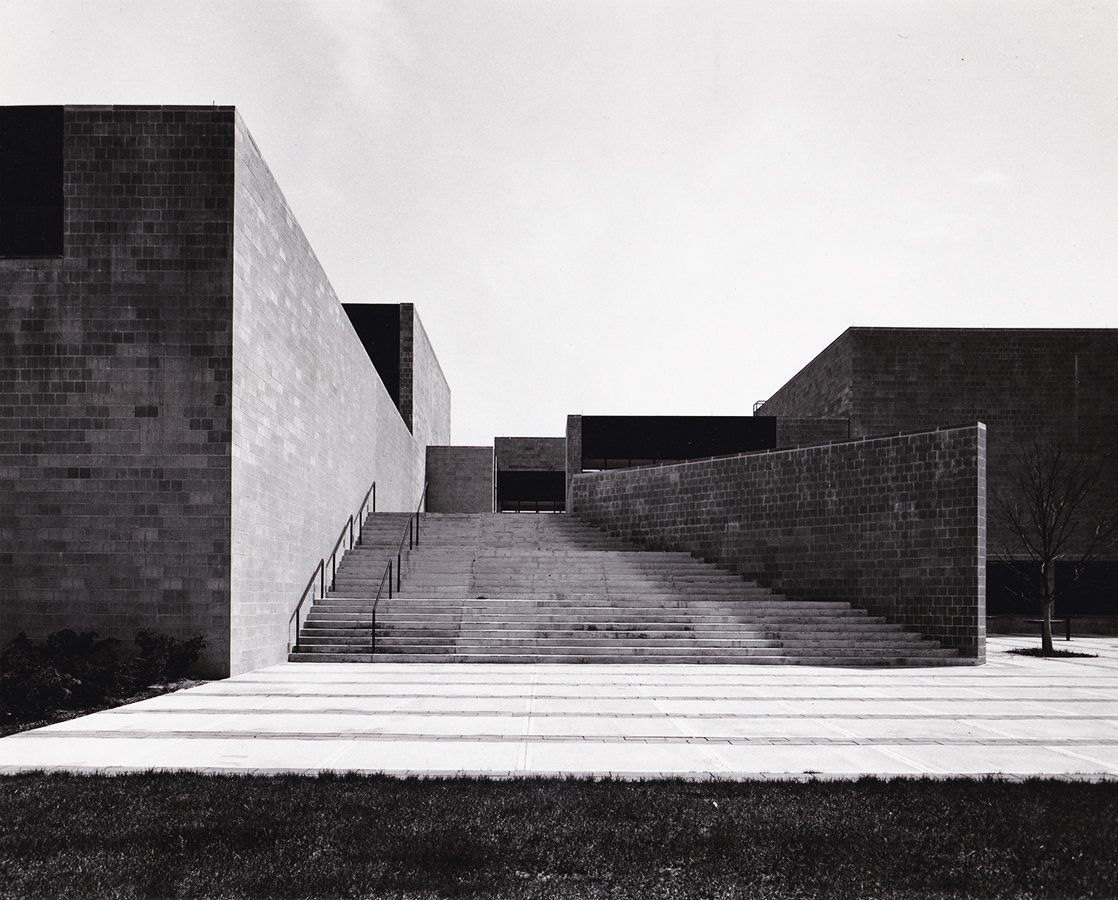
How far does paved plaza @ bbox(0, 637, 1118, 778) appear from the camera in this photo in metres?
5.71

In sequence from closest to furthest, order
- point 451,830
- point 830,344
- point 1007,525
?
point 451,830 < point 1007,525 < point 830,344

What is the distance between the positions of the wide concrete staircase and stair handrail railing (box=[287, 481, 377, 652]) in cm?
17

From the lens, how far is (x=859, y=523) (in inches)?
587

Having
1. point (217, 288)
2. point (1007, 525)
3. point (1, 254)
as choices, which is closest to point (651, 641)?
point (217, 288)

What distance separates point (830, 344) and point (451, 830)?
1010 inches

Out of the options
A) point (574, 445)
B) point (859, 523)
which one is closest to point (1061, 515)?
point (859, 523)

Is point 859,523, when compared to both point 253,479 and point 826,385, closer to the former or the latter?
point 253,479

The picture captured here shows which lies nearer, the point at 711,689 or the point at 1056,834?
the point at 1056,834

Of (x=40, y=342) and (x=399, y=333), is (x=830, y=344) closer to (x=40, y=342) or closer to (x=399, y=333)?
(x=399, y=333)

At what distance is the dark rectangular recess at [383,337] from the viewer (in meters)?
27.7

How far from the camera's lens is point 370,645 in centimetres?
1246

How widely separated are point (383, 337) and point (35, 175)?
1774 cm

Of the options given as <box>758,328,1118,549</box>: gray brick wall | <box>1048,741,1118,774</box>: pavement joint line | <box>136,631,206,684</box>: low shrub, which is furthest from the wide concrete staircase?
<box>758,328,1118,549</box>: gray brick wall

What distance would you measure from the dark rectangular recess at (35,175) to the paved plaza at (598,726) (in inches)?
246
